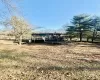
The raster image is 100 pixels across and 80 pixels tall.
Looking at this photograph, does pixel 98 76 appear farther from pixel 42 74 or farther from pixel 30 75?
pixel 30 75

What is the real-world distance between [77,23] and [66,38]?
8197 millimetres

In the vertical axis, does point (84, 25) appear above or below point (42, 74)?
above

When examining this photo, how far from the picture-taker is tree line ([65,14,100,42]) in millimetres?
37391

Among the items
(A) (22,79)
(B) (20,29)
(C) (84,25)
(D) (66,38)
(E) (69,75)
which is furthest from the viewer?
(D) (66,38)

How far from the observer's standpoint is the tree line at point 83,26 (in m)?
37.4

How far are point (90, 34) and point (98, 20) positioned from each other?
13.2ft

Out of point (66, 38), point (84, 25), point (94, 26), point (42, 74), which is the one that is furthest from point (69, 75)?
point (66, 38)

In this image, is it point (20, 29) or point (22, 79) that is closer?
point (22, 79)

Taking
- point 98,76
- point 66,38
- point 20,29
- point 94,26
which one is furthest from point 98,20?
point 98,76

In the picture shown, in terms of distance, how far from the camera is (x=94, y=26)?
39.0m

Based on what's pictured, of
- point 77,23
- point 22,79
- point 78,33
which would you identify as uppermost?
point 77,23

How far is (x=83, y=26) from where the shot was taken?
3709 cm

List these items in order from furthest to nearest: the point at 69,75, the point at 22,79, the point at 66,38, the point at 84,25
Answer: the point at 66,38, the point at 84,25, the point at 69,75, the point at 22,79

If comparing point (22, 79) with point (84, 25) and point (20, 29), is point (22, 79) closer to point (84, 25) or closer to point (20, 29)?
point (20, 29)
